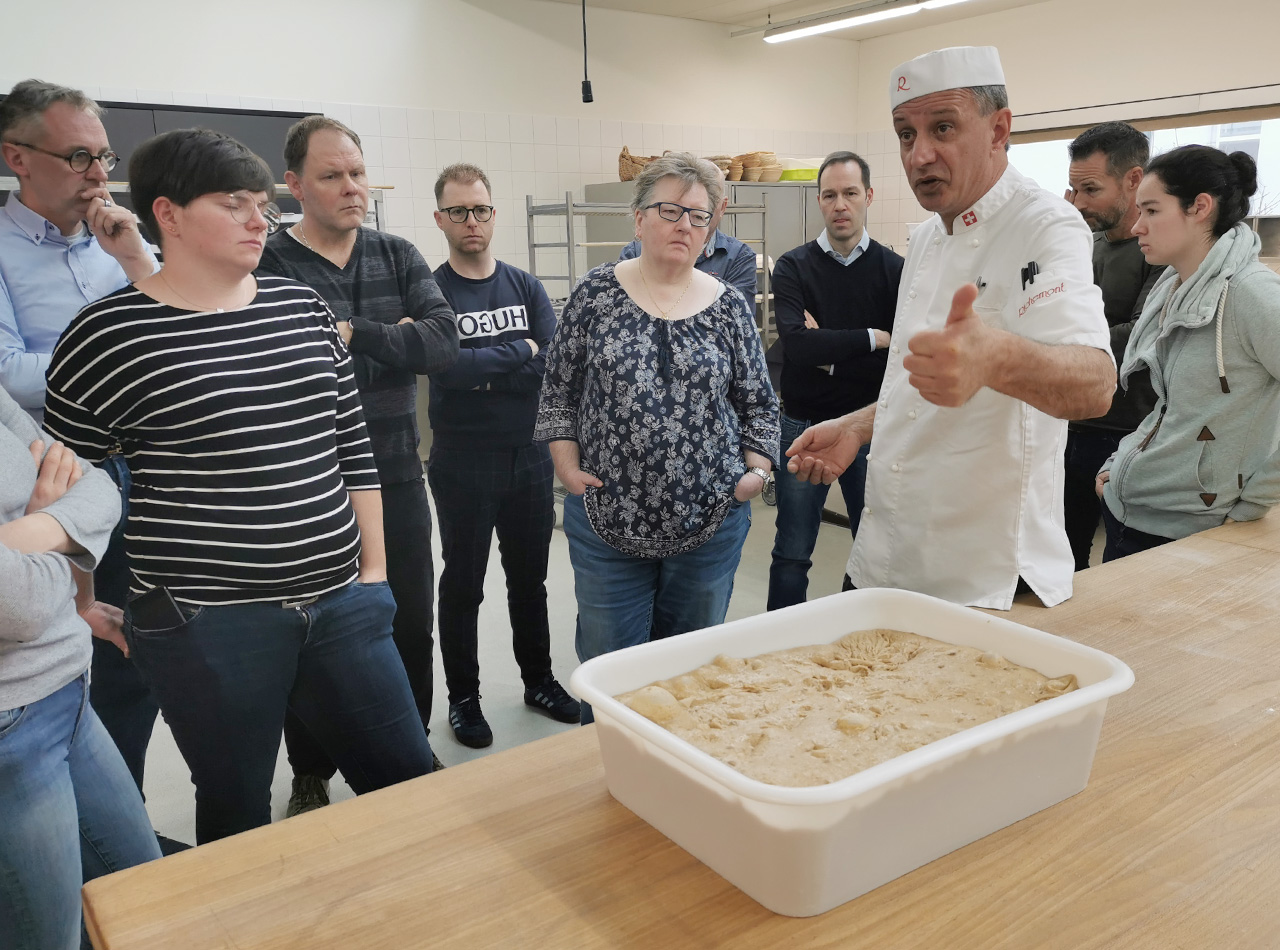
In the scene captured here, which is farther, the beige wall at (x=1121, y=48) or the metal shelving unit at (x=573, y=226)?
the beige wall at (x=1121, y=48)

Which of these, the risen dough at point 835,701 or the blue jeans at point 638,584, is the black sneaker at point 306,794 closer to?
the blue jeans at point 638,584

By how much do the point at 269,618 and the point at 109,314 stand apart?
49cm

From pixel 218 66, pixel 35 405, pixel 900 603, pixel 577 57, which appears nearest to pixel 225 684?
pixel 35 405

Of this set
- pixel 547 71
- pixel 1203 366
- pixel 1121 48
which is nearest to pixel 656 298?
pixel 1203 366

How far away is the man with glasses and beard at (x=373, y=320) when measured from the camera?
1.99 meters

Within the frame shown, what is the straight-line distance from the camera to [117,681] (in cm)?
174

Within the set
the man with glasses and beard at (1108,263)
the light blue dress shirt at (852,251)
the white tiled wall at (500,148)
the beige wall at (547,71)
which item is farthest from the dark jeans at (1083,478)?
the beige wall at (547,71)

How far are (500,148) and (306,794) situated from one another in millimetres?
4852

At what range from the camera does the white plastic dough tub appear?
0.75 metres

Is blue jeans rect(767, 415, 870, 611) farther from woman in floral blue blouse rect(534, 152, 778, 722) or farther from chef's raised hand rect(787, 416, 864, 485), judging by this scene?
chef's raised hand rect(787, 416, 864, 485)

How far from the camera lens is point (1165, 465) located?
197cm

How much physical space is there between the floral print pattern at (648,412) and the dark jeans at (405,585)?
0.42m

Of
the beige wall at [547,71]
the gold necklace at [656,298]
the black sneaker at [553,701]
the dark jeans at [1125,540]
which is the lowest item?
the black sneaker at [553,701]

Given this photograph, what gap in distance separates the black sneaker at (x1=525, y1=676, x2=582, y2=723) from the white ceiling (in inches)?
201
